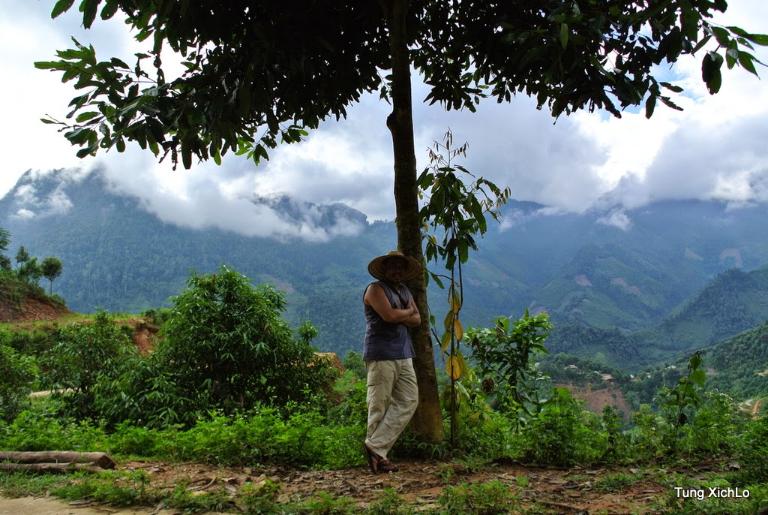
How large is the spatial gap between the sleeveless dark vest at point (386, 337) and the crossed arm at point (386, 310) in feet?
0.18

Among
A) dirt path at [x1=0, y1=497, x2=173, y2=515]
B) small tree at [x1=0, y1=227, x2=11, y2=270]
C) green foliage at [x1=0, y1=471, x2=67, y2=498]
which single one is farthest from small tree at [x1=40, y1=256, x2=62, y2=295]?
dirt path at [x1=0, y1=497, x2=173, y2=515]

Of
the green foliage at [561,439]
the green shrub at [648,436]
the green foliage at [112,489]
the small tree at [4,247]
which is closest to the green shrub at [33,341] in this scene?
the small tree at [4,247]

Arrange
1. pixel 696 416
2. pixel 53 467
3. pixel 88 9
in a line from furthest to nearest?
pixel 696 416 → pixel 53 467 → pixel 88 9

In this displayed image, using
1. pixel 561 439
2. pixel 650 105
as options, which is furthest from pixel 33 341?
pixel 650 105

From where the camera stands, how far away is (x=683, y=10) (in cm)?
277

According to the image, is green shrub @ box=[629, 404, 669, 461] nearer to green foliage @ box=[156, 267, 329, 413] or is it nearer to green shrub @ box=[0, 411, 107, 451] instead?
green foliage @ box=[156, 267, 329, 413]

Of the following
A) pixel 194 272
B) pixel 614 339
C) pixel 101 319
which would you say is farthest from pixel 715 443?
pixel 614 339

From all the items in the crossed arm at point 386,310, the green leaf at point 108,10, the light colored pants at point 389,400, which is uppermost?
the green leaf at point 108,10

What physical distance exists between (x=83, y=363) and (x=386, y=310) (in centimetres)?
567

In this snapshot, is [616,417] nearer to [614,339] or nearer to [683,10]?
[683,10]

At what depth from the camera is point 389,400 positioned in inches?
174

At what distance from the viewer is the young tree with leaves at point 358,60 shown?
318 centimetres

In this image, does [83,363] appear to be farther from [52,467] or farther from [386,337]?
[386,337]

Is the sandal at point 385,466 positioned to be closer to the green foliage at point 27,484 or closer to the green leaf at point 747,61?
the green foliage at point 27,484
